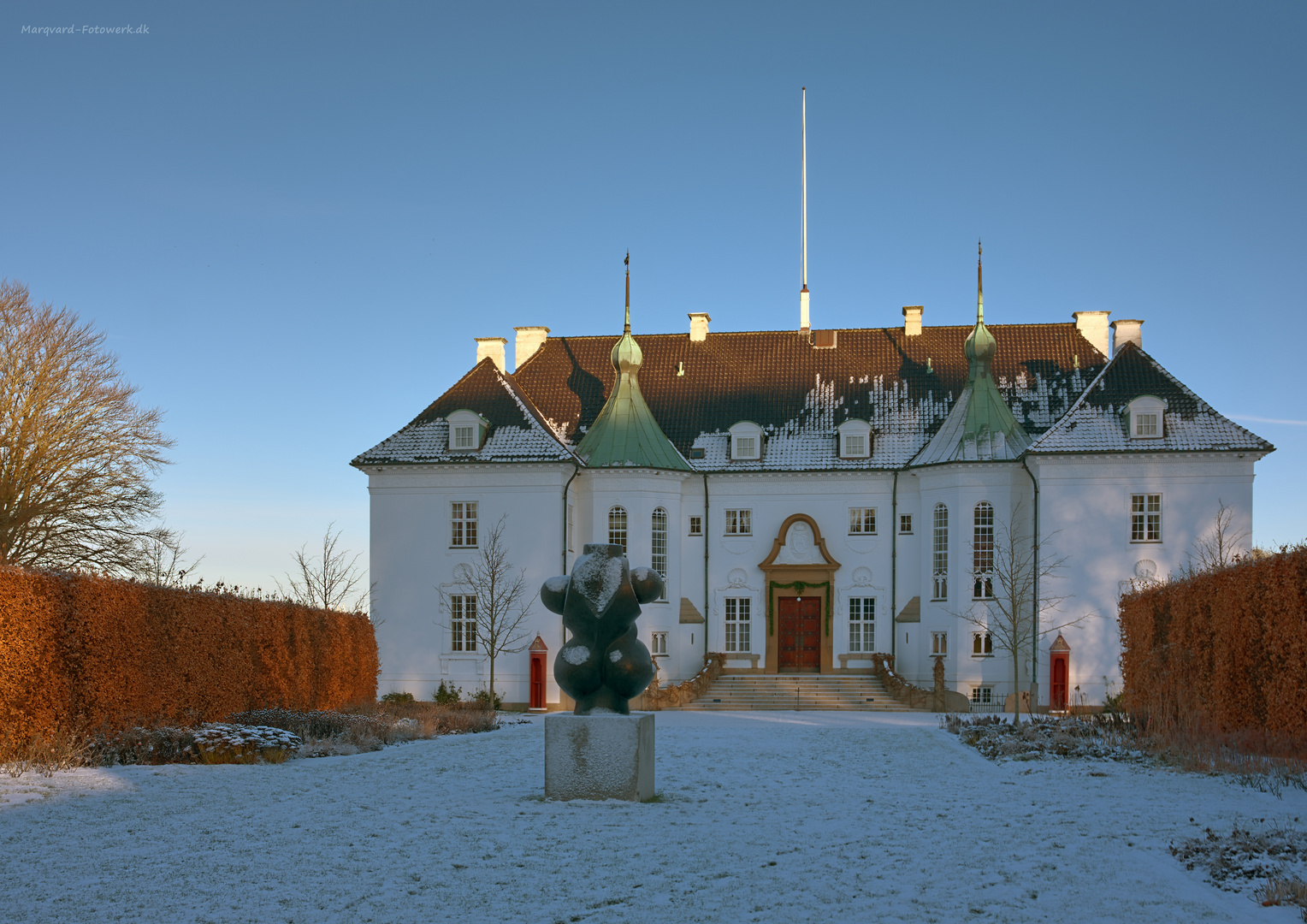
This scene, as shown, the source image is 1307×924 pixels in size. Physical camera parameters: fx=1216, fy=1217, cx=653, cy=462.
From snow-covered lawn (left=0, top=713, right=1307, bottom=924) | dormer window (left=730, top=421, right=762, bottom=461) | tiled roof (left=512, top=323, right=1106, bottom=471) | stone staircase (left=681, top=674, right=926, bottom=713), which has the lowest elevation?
stone staircase (left=681, top=674, right=926, bottom=713)

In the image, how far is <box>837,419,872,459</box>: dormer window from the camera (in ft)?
124

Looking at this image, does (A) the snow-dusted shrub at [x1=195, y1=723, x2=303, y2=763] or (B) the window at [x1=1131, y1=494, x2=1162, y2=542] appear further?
(B) the window at [x1=1131, y1=494, x2=1162, y2=542]

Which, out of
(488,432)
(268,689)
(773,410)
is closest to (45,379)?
(488,432)

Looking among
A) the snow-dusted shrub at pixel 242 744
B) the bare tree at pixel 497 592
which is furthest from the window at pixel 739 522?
the snow-dusted shrub at pixel 242 744

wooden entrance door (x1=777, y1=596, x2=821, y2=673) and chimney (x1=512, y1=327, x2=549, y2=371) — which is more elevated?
chimney (x1=512, y1=327, x2=549, y2=371)

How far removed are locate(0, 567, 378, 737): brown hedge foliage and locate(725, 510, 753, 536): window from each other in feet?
54.8

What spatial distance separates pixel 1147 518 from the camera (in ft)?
111

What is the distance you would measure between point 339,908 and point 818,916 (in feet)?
10.1

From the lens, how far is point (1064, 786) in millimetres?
13961

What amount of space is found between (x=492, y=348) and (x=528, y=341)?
4.99 ft

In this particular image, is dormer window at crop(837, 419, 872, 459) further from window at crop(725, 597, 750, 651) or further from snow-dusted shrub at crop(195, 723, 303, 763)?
snow-dusted shrub at crop(195, 723, 303, 763)

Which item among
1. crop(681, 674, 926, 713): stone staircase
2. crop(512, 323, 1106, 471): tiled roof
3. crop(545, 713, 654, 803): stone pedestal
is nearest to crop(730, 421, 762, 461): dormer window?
crop(512, 323, 1106, 471): tiled roof

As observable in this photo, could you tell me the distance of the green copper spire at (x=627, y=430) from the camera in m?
36.8

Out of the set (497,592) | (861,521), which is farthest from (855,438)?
(497,592)
